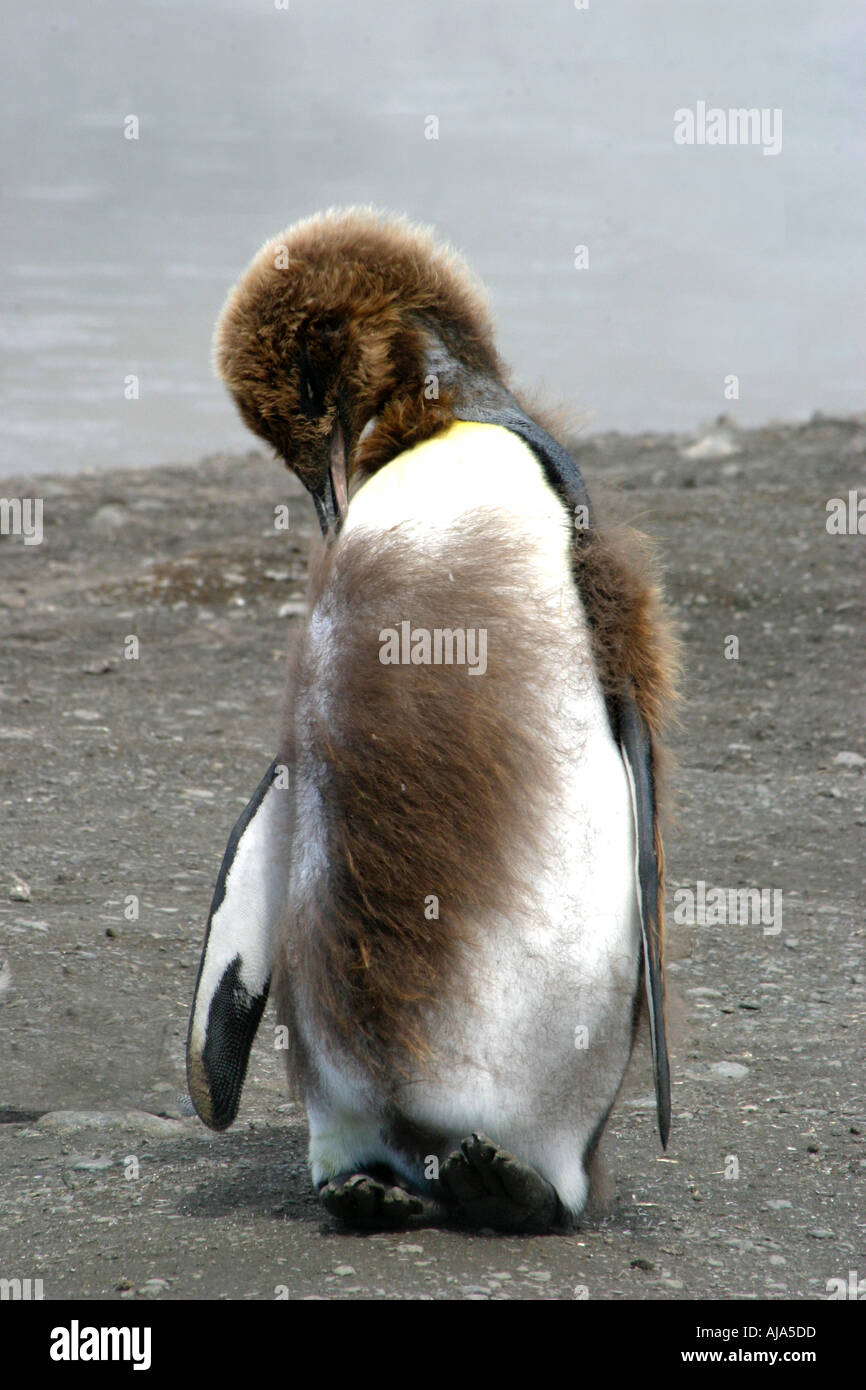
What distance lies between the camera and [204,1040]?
2.00 metres

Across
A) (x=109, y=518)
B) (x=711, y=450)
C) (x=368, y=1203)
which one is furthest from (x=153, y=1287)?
(x=711, y=450)

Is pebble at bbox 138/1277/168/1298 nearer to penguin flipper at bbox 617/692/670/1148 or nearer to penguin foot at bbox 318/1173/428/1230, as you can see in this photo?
penguin foot at bbox 318/1173/428/1230

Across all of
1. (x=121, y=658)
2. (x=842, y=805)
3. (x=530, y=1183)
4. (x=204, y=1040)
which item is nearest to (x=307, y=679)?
(x=204, y=1040)

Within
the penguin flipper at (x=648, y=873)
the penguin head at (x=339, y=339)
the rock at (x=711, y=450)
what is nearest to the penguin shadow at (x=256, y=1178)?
the penguin flipper at (x=648, y=873)

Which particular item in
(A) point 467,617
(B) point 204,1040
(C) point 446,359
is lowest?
(B) point 204,1040

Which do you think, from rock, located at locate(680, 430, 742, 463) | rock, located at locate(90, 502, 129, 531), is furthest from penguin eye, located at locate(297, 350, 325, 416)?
rock, located at locate(680, 430, 742, 463)

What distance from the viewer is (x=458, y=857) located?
1.89m

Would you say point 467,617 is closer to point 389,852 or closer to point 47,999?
point 389,852

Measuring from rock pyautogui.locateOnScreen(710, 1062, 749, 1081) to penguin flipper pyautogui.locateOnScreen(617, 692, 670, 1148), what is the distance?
2.16 feet

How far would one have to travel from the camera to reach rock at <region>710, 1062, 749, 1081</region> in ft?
8.45

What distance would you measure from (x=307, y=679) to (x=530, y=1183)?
2.31 ft

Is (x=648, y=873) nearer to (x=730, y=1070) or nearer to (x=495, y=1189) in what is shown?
(x=495, y=1189)

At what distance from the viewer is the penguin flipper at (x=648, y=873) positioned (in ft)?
6.16

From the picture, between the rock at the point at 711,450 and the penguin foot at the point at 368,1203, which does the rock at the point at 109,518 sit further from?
the penguin foot at the point at 368,1203
